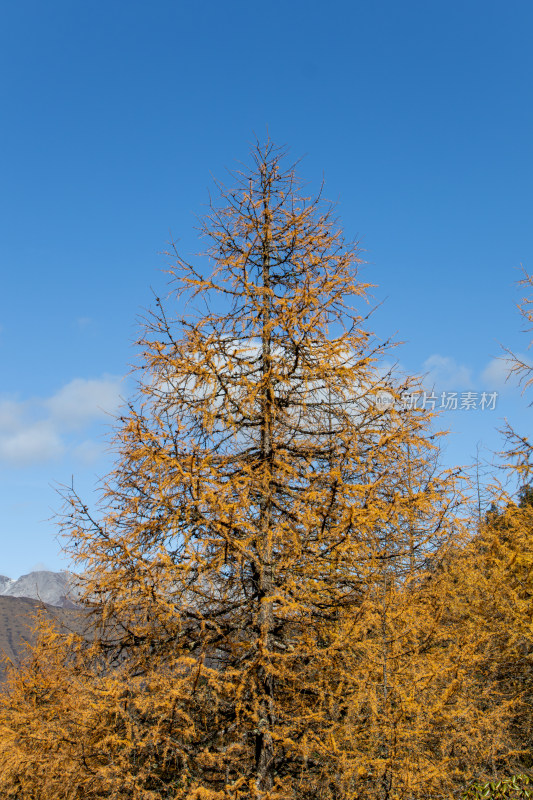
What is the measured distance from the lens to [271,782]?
5.06 metres

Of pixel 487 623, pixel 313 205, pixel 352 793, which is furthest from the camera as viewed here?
pixel 487 623

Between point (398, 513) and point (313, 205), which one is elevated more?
point (313, 205)

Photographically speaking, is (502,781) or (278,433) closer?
(278,433)

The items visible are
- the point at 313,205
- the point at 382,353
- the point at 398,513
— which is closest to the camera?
the point at 398,513

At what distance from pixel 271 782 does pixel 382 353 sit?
443cm

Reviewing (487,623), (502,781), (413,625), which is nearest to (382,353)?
(413,625)

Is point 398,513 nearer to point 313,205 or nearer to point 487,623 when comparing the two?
point 313,205

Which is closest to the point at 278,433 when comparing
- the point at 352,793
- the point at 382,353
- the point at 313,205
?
the point at 382,353

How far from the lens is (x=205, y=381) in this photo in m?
6.22

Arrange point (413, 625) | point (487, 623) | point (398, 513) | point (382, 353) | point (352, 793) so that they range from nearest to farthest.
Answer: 1. point (352, 793)
2. point (398, 513)
3. point (413, 625)
4. point (382, 353)
5. point (487, 623)

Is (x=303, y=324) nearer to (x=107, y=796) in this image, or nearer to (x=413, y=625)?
(x=413, y=625)

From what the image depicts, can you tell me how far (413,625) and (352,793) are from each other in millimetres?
1839

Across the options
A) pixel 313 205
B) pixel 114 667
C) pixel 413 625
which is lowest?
pixel 114 667

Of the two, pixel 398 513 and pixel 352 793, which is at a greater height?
pixel 398 513
